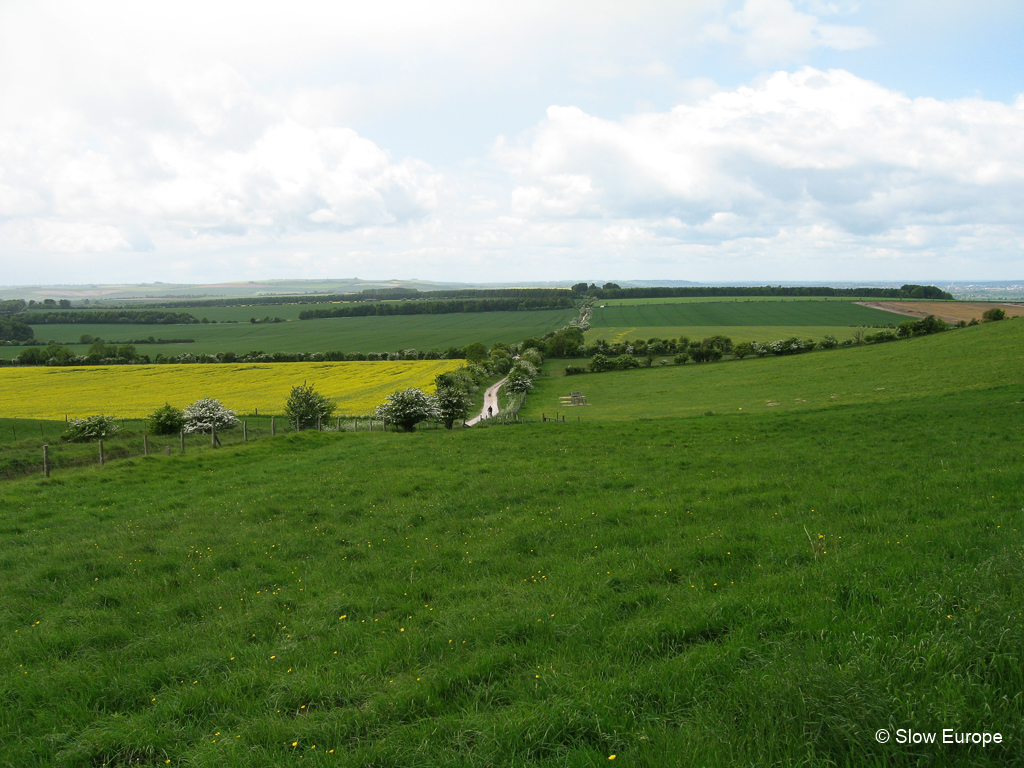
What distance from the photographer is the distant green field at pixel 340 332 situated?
120 metres

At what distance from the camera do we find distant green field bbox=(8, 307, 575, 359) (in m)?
120

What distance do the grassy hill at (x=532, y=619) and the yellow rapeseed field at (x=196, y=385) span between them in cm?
4394

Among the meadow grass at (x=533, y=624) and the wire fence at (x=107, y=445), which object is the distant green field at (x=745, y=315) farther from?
the meadow grass at (x=533, y=624)

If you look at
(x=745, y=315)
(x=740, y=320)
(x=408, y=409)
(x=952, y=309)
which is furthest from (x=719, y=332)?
(x=408, y=409)

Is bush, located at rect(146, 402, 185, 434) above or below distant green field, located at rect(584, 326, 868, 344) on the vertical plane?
below

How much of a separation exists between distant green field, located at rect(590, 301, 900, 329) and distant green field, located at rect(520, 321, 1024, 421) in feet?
189

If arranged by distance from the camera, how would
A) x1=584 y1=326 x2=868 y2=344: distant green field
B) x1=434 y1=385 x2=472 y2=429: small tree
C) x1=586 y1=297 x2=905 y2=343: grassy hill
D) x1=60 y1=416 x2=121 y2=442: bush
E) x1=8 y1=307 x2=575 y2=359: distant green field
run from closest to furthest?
x1=60 y1=416 x2=121 y2=442: bush → x1=434 y1=385 x2=472 y2=429: small tree → x1=584 y1=326 x2=868 y2=344: distant green field → x1=586 y1=297 x2=905 y2=343: grassy hill → x1=8 y1=307 x2=575 y2=359: distant green field

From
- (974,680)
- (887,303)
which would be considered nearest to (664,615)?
(974,680)

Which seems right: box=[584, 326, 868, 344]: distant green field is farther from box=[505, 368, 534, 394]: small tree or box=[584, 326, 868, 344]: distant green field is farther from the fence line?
the fence line

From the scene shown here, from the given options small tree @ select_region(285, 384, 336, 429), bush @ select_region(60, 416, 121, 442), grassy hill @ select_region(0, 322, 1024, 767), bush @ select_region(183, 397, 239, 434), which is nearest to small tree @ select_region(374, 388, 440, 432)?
small tree @ select_region(285, 384, 336, 429)

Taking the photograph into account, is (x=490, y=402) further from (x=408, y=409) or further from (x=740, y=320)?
(x=740, y=320)

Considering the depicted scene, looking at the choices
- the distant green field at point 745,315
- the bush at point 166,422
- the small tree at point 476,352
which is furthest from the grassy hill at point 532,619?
the distant green field at point 745,315

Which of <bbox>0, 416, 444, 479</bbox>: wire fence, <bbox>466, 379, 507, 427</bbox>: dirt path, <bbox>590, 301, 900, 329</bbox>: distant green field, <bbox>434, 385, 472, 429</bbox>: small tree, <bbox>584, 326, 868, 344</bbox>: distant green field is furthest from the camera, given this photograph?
<bbox>590, 301, 900, 329</bbox>: distant green field

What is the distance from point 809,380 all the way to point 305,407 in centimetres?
4886
